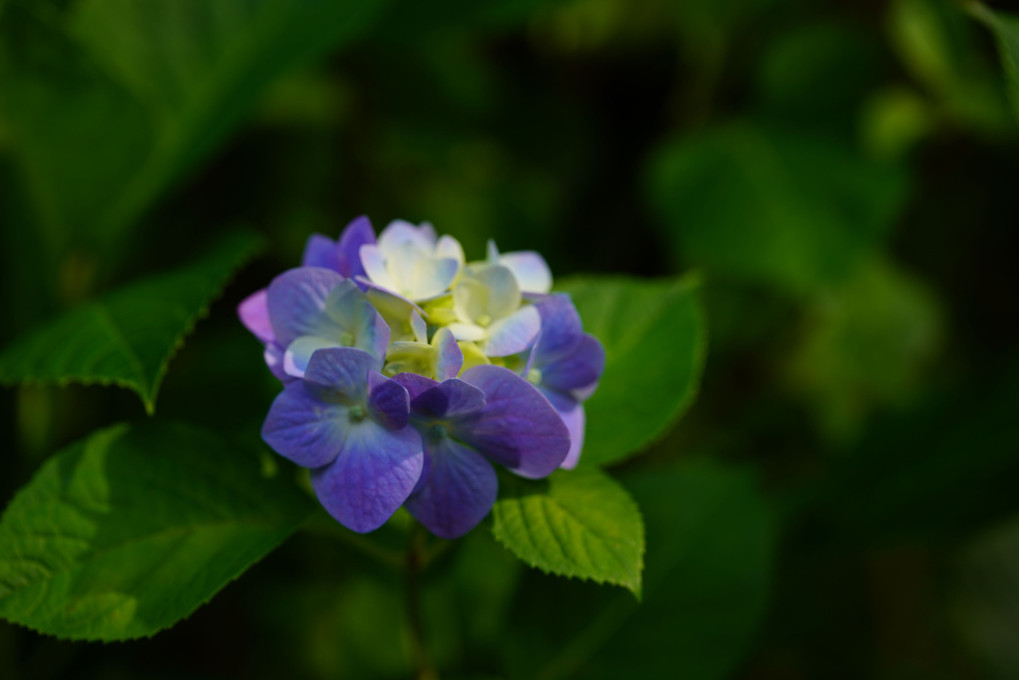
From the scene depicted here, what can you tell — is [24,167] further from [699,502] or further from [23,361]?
[699,502]

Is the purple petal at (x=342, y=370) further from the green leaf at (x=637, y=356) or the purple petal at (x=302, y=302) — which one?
the green leaf at (x=637, y=356)

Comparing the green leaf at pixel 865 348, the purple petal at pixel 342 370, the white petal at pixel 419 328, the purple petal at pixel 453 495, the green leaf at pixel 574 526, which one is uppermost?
the white petal at pixel 419 328

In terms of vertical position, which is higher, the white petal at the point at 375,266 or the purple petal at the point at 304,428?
the white petal at the point at 375,266

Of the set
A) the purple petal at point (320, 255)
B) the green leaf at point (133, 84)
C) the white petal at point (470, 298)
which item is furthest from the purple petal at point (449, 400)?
the green leaf at point (133, 84)

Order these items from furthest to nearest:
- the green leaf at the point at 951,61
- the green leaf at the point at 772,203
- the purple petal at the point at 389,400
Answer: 1. the green leaf at the point at 951,61
2. the green leaf at the point at 772,203
3. the purple petal at the point at 389,400

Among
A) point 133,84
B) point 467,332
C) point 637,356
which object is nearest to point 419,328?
point 467,332

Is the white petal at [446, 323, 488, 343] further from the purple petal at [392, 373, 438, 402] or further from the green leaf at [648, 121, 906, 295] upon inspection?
the green leaf at [648, 121, 906, 295]

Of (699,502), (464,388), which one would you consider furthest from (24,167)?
(699,502)

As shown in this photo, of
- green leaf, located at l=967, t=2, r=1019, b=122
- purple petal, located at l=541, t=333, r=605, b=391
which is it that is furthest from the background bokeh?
green leaf, located at l=967, t=2, r=1019, b=122

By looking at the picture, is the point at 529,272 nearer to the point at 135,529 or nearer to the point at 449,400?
the point at 449,400
